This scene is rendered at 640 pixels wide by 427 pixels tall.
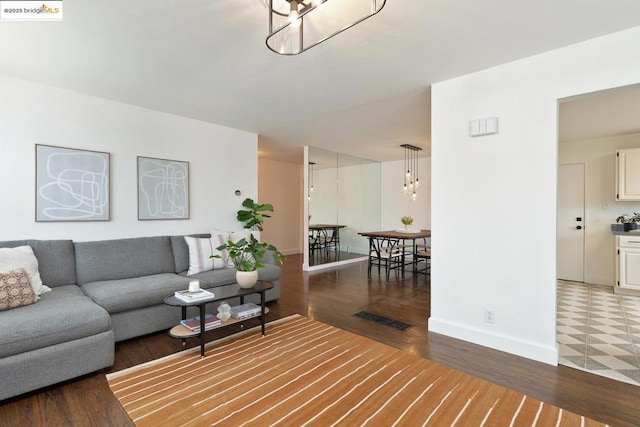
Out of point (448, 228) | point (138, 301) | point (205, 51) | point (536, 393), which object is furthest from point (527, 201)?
point (138, 301)

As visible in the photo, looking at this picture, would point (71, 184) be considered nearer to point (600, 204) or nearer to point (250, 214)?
point (250, 214)

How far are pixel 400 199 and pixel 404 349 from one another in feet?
17.7

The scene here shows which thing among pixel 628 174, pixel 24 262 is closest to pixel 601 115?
pixel 628 174

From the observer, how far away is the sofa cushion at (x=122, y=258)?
3098 millimetres

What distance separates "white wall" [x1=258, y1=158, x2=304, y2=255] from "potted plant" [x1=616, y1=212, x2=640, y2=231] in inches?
250

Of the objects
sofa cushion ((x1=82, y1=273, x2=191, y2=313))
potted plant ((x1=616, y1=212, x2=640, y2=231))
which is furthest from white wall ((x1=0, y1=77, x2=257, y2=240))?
potted plant ((x1=616, y1=212, x2=640, y2=231))

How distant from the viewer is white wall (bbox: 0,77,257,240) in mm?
2936

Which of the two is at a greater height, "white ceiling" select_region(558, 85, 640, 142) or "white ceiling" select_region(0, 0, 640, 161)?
"white ceiling" select_region(0, 0, 640, 161)

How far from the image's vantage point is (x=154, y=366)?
2.33 metres

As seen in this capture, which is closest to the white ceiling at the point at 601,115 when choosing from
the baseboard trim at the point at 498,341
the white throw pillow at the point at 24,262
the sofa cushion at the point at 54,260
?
the baseboard trim at the point at 498,341

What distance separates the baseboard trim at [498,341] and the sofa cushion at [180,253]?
9.27 ft

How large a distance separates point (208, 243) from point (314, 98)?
211 centimetres

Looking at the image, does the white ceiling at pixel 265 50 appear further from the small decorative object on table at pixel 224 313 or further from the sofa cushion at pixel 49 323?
the small decorative object on table at pixel 224 313

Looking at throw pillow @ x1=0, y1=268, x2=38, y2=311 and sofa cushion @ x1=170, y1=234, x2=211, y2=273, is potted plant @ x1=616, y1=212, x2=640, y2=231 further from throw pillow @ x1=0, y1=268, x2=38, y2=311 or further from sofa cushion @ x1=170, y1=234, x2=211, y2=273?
throw pillow @ x1=0, y1=268, x2=38, y2=311
